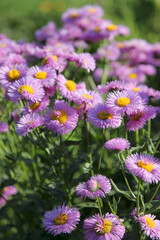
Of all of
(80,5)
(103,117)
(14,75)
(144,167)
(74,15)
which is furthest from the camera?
(80,5)

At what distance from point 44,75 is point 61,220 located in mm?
614

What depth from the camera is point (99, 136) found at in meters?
1.72

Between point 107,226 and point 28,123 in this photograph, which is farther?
point 28,123

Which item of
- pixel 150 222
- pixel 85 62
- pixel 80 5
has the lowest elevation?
pixel 80 5

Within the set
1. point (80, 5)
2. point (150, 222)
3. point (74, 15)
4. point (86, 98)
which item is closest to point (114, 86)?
point (86, 98)

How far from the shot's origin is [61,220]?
1071 millimetres

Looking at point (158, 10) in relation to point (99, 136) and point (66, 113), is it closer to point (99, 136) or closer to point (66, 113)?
point (99, 136)

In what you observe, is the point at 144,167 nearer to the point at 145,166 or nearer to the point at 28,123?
the point at 145,166

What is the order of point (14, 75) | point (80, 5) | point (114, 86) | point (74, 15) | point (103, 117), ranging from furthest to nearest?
point (80, 5) < point (74, 15) < point (14, 75) < point (114, 86) < point (103, 117)

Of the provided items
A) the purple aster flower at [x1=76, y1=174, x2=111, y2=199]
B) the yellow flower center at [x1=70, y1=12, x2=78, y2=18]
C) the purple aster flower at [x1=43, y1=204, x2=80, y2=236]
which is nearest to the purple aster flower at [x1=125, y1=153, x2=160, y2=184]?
the purple aster flower at [x1=76, y1=174, x2=111, y2=199]

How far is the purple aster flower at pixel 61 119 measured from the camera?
1.16 m

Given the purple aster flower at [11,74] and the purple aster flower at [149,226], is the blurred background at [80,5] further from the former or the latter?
the purple aster flower at [149,226]

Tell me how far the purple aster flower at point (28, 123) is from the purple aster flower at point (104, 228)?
0.40m

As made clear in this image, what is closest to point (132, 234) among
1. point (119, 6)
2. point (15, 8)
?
point (119, 6)
